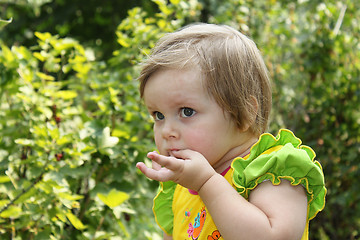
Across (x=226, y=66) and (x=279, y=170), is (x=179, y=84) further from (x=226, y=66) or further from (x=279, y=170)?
(x=279, y=170)

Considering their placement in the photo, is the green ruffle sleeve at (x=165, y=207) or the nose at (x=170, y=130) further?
the green ruffle sleeve at (x=165, y=207)

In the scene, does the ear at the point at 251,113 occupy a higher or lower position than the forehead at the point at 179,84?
lower

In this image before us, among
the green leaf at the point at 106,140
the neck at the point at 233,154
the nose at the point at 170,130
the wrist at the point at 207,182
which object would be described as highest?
the nose at the point at 170,130

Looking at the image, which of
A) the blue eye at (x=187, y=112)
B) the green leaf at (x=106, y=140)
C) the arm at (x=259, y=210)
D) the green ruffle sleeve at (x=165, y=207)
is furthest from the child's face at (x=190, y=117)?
the green leaf at (x=106, y=140)

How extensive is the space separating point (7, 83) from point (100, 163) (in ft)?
2.07

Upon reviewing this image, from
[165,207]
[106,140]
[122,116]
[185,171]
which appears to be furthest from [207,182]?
[122,116]

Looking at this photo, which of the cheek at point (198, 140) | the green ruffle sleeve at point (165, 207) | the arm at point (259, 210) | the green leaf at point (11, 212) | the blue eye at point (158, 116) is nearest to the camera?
the arm at point (259, 210)

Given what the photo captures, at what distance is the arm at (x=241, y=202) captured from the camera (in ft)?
4.26

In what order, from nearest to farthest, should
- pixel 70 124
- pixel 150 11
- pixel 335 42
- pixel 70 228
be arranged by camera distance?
1. pixel 70 228
2. pixel 70 124
3. pixel 335 42
4. pixel 150 11

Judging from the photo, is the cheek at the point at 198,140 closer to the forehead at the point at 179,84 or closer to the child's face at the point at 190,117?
the child's face at the point at 190,117

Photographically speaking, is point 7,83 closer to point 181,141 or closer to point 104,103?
point 104,103

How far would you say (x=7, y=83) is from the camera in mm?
2512

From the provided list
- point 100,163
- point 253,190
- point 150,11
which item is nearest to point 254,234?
point 253,190

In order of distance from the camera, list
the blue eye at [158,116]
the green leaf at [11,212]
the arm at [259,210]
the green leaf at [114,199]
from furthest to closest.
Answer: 1. the green leaf at [114,199]
2. the green leaf at [11,212]
3. the blue eye at [158,116]
4. the arm at [259,210]
